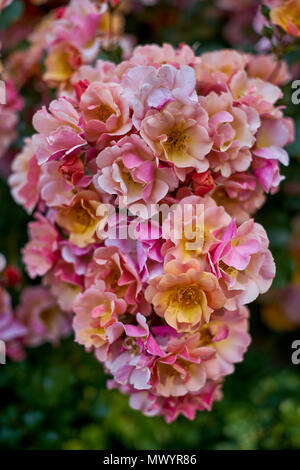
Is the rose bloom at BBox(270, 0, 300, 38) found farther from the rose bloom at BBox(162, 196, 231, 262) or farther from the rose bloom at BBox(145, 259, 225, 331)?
the rose bloom at BBox(145, 259, 225, 331)

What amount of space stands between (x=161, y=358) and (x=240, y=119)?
15.0 inches

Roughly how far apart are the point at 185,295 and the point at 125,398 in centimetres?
69

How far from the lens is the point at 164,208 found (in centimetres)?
76

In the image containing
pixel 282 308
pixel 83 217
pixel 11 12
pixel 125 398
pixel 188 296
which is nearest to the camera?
pixel 188 296

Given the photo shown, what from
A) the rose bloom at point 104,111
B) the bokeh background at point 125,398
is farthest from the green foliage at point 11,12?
the rose bloom at point 104,111

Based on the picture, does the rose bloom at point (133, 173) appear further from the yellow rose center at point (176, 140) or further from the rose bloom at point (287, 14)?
the rose bloom at point (287, 14)

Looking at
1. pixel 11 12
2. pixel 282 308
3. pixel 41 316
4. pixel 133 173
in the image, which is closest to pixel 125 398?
pixel 41 316

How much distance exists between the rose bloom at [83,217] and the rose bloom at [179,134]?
0.14m

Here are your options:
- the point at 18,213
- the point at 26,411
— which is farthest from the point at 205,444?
the point at 18,213

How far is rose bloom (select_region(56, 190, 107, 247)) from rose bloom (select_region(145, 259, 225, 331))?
14 centimetres

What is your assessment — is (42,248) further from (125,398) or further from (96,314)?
(125,398)

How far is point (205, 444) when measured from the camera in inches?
50.2

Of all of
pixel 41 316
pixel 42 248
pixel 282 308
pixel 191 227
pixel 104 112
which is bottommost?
pixel 282 308

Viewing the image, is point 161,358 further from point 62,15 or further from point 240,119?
point 62,15
